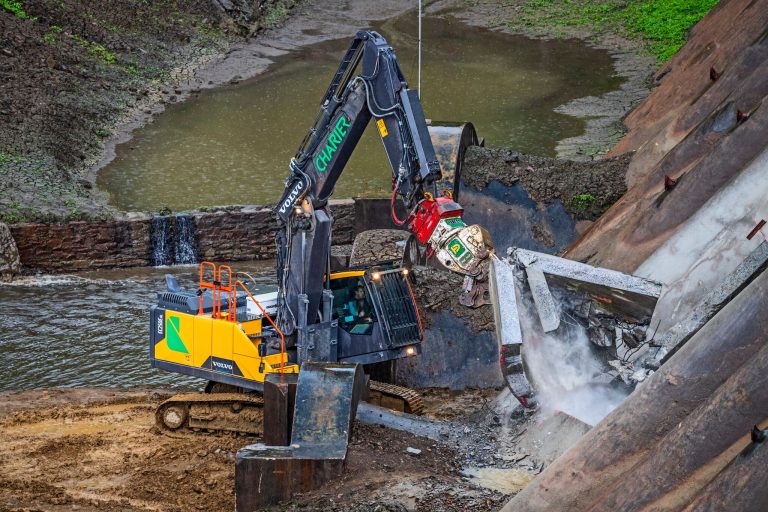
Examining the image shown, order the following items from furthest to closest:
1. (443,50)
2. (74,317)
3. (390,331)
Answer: (443,50)
(74,317)
(390,331)

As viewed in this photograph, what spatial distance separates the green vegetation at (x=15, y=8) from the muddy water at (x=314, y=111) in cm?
497

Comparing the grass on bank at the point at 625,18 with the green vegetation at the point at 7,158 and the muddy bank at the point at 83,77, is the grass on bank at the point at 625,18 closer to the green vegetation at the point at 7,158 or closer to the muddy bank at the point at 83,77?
the muddy bank at the point at 83,77

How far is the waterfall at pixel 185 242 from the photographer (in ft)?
62.5

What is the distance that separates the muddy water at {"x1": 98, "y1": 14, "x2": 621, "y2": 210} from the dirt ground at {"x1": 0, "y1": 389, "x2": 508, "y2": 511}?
8.30 m

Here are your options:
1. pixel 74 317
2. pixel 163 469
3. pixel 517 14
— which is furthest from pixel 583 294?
pixel 517 14

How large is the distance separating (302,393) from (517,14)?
28992 millimetres

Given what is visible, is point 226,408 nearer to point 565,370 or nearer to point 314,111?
point 565,370

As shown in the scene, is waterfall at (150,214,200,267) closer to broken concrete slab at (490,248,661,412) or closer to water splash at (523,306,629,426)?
broken concrete slab at (490,248,661,412)

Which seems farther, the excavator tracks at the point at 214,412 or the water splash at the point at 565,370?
the excavator tracks at the point at 214,412

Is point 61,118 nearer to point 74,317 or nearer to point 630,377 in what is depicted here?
point 74,317

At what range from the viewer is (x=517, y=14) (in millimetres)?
36625

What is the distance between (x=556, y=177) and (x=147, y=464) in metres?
8.25

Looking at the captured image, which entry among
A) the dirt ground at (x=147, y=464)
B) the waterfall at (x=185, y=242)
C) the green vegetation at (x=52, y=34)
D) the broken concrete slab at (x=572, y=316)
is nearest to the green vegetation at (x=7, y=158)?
the waterfall at (x=185, y=242)

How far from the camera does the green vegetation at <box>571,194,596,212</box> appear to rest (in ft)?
53.5
